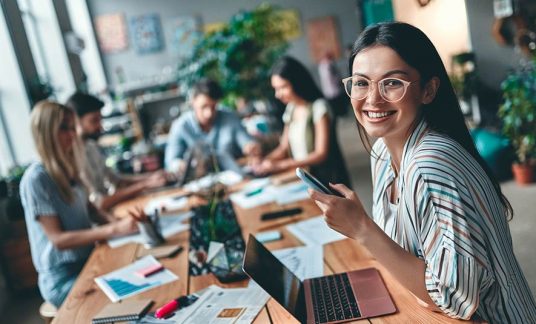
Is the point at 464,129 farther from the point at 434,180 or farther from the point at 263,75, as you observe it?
the point at 263,75

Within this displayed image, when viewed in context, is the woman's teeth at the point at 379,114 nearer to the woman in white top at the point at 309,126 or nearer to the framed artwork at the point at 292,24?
the woman in white top at the point at 309,126

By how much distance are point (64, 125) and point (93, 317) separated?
1.06 m

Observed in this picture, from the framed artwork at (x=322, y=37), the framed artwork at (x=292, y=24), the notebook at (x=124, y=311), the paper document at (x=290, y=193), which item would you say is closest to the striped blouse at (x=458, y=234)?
the notebook at (x=124, y=311)

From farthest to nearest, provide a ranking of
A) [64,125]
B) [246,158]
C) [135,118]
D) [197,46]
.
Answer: [135,118], [197,46], [246,158], [64,125]

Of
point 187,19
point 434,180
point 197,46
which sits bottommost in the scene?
point 434,180

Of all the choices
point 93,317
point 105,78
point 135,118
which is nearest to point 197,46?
point 135,118

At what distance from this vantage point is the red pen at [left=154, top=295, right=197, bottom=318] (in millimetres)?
1364

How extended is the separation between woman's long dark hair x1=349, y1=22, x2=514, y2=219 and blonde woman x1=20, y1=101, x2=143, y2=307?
1.33 meters

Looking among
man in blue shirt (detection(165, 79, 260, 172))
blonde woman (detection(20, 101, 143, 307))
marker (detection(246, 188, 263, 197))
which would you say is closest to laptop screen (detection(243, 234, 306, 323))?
blonde woman (detection(20, 101, 143, 307))

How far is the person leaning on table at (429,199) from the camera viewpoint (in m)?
1.02

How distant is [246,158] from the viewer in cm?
370

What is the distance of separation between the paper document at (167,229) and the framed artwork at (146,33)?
8195mm

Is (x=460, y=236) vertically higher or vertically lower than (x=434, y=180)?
lower

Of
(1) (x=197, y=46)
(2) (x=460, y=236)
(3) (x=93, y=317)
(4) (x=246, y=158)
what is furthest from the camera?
(1) (x=197, y=46)
